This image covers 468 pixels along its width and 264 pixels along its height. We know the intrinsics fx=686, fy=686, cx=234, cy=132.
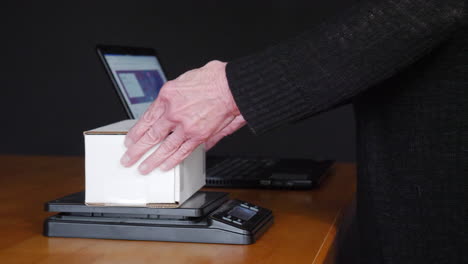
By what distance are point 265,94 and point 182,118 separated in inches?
5.1

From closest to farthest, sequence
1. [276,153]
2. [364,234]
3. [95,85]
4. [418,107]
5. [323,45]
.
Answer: [323,45]
[418,107]
[364,234]
[276,153]
[95,85]

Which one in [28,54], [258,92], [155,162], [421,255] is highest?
[28,54]

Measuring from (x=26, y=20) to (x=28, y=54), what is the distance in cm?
22

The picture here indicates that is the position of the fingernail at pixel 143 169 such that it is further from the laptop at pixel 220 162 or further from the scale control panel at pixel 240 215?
the laptop at pixel 220 162

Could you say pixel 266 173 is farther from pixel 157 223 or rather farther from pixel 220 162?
pixel 157 223

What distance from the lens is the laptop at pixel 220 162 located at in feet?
5.21

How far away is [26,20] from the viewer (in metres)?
4.43

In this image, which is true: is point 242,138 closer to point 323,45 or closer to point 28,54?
point 28,54

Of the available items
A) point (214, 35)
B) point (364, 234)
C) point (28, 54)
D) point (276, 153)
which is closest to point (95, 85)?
point (28, 54)

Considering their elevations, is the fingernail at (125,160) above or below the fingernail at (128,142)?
below

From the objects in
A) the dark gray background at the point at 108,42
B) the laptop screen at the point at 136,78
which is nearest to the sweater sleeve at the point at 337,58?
the laptop screen at the point at 136,78

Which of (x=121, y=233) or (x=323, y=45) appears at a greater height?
(x=323, y=45)

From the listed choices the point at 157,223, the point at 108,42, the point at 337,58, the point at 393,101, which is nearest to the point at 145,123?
the point at 157,223

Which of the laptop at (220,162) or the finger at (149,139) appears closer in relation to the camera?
the finger at (149,139)
